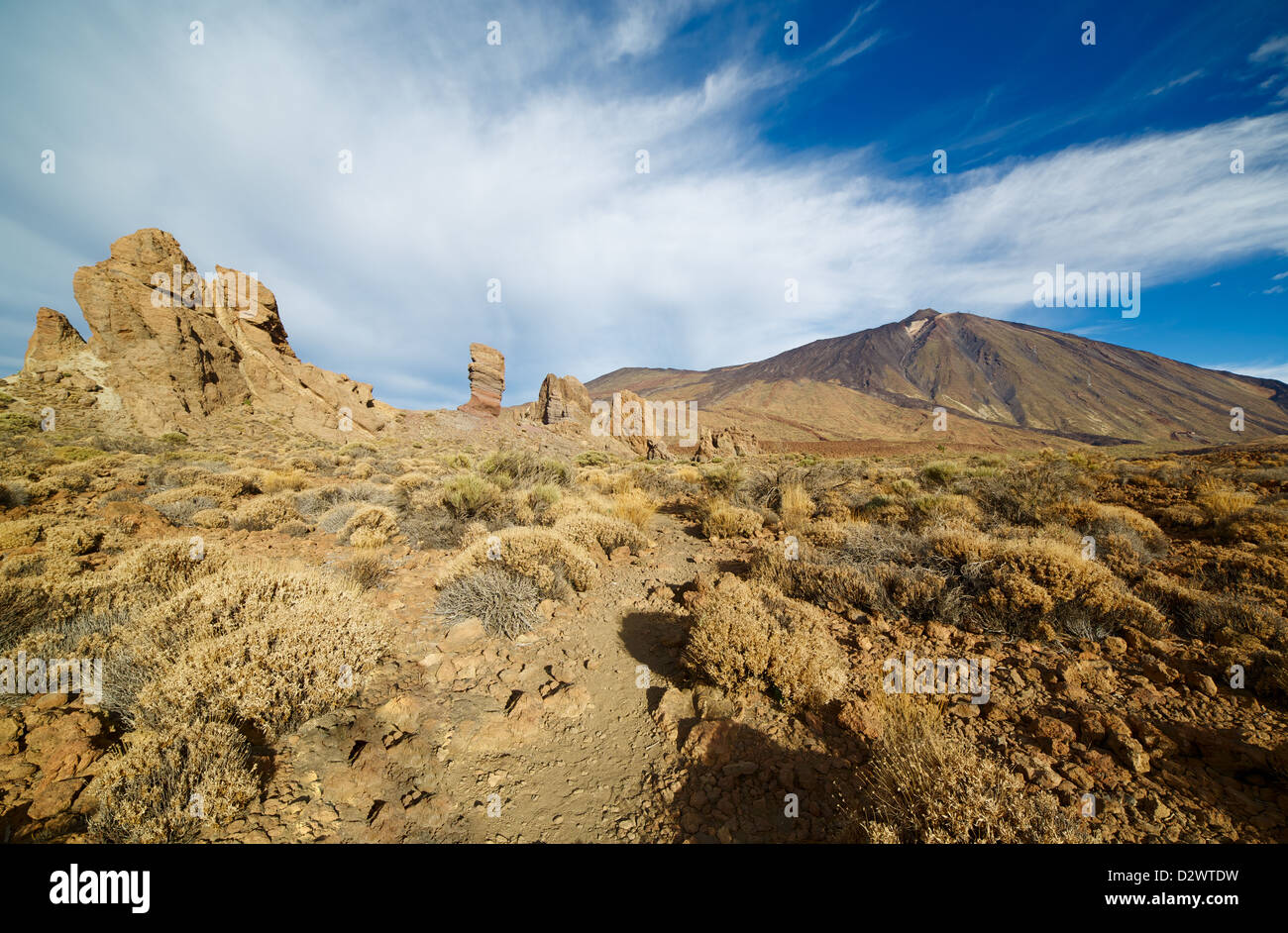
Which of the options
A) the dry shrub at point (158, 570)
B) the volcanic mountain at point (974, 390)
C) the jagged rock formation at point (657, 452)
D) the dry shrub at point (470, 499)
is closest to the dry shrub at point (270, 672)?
the dry shrub at point (158, 570)

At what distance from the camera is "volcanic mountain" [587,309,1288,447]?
82562 millimetres

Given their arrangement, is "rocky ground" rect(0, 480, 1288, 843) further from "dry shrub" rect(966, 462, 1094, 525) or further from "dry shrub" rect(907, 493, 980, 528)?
"dry shrub" rect(966, 462, 1094, 525)

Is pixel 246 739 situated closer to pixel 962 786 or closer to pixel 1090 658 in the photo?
pixel 962 786

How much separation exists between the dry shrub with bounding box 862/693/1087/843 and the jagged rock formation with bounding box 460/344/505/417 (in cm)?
4559

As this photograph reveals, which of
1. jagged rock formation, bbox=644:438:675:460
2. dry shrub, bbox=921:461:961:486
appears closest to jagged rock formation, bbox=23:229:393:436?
jagged rock formation, bbox=644:438:675:460

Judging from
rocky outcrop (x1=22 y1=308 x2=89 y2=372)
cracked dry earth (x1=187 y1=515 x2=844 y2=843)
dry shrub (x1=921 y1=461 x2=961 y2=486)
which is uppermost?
rocky outcrop (x1=22 y1=308 x2=89 y2=372)

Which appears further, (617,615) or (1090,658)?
(617,615)

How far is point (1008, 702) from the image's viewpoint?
9.64ft

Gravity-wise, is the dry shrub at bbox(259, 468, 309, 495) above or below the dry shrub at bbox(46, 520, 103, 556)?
above

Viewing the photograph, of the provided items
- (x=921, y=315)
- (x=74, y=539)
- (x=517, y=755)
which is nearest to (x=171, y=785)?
(x=517, y=755)

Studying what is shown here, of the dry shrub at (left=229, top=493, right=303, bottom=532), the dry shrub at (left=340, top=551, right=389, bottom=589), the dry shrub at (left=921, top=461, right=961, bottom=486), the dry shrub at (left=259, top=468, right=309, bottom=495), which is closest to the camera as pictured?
the dry shrub at (left=340, top=551, right=389, bottom=589)
